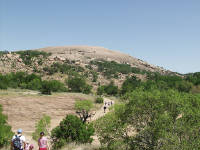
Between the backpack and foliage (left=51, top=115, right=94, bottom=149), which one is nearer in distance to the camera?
the backpack

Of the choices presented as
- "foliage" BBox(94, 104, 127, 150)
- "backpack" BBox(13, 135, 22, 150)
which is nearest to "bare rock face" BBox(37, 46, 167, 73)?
"foliage" BBox(94, 104, 127, 150)

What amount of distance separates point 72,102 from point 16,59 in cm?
5122

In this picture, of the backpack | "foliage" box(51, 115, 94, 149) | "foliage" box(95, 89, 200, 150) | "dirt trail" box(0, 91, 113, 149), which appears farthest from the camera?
"dirt trail" box(0, 91, 113, 149)

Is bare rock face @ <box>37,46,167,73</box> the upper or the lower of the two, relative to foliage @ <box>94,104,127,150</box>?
upper

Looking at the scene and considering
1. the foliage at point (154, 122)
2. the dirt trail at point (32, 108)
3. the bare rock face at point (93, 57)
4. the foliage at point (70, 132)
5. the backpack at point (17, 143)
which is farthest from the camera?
the bare rock face at point (93, 57)

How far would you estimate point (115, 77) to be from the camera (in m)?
89.2

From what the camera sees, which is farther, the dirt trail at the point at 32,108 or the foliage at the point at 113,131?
the dirt trail at the point at 32,108

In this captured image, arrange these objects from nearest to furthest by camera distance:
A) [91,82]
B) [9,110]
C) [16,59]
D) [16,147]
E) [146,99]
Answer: [16,147] → [146,99] → [9,110] → [91,82] → [16,59]

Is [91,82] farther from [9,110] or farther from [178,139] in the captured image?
[178,139]

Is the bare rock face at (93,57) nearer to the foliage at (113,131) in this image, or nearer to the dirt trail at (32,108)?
the dirt trail at (32,108)

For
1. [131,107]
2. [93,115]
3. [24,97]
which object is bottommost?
[93,115]

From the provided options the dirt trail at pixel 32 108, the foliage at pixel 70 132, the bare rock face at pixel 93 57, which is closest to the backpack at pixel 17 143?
the foliage at pixel 70 132

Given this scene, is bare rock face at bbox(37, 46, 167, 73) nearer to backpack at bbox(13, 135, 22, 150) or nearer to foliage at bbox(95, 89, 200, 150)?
foliage at bbox(95, 89, 200, 150)

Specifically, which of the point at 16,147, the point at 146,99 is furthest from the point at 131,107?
the point at 16,147
